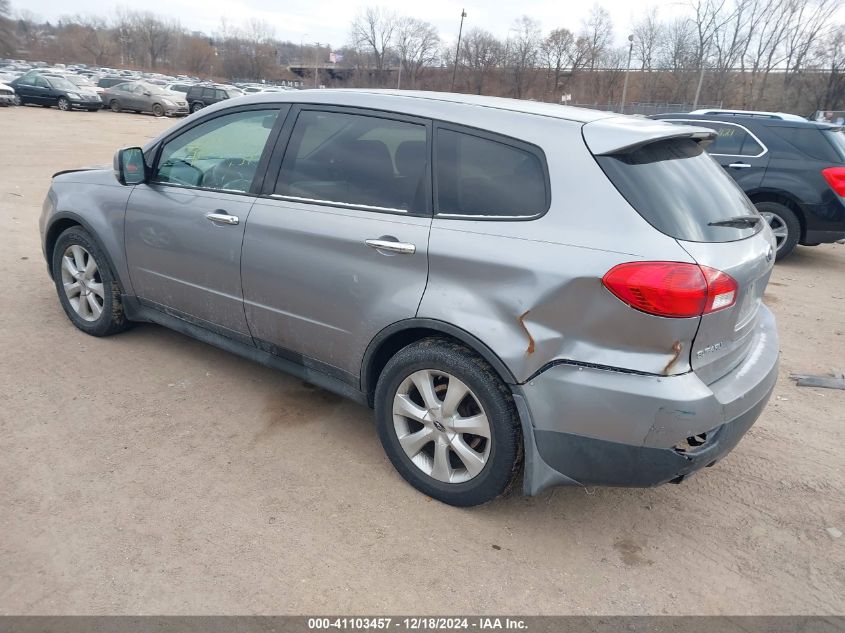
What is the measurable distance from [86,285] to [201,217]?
1407mm

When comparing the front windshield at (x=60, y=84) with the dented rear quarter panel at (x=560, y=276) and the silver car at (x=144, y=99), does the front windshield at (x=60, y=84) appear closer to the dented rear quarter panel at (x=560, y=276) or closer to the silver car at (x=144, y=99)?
the silver car at (x=144, y=99)

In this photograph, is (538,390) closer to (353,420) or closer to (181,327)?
(353,420)

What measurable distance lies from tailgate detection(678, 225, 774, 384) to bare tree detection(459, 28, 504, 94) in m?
59.6

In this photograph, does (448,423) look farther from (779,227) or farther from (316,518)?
(779,227)

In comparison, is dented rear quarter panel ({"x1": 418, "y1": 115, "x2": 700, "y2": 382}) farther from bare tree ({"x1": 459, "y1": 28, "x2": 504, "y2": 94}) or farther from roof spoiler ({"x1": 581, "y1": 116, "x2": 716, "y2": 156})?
bare tree ({"x1": 459, "y1": 28, "x2": 504, "y2": 94})

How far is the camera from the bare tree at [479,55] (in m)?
59.3

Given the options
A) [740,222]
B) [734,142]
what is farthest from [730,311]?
[734,142]

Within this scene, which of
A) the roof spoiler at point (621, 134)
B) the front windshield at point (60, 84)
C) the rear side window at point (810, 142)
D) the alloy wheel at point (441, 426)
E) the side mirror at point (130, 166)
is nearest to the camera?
the roof spoiler at point (621, 134)

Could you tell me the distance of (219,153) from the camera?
3777mm

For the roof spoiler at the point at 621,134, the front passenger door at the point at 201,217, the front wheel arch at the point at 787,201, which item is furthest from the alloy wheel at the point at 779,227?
the front passenger door at the point at 201,217

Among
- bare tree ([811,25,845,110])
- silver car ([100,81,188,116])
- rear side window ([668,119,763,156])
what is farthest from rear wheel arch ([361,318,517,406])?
bare tree ([811,25,845,110])

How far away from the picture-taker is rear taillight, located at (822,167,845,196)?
738cm

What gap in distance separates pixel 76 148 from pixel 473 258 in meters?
15.9

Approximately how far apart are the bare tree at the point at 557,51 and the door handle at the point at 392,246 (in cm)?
6331
